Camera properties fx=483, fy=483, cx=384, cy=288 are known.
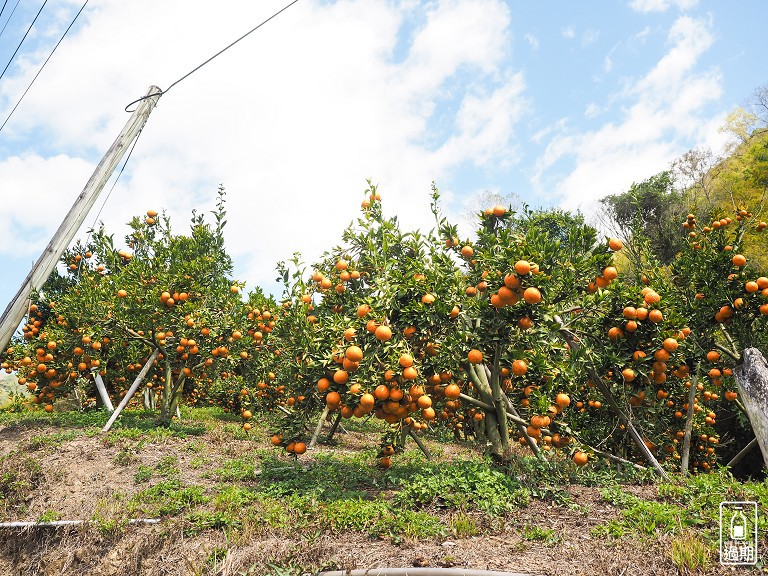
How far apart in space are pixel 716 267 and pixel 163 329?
10181 millimetres

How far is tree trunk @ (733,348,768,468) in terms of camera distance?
4.93 meters

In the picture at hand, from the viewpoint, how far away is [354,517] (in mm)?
4770

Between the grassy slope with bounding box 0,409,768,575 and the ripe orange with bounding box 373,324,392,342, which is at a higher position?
the ripe orange with bounding box 373,324,392,342

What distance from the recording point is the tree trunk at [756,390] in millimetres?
4926

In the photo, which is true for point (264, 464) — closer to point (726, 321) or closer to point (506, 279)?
point (506, 279)

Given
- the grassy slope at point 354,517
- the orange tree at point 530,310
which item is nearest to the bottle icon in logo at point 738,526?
the grassy slope at point 354,517

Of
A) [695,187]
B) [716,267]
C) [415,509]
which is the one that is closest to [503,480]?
[415,509]

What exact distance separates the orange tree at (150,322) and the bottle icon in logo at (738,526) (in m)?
7.73

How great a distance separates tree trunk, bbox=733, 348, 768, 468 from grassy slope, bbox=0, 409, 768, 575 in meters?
0.59

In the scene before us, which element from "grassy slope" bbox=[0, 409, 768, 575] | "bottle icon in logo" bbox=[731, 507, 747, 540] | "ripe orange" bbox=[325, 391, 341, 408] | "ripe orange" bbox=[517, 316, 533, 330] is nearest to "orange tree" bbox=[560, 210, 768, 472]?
"ripe orange" bbox=[517, 316, 533, 330]

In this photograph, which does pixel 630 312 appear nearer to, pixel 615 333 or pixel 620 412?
pixel 615 333

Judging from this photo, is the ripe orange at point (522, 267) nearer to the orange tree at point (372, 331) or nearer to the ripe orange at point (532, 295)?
the ripe orange at point (532, 295)

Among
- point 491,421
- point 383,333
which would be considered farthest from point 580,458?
point 383,333

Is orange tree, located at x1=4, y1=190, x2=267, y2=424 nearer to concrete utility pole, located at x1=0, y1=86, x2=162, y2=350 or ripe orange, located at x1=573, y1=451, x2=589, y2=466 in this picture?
concrete utility pole, located at x1=0, y1=86, x2=162, y2=350
